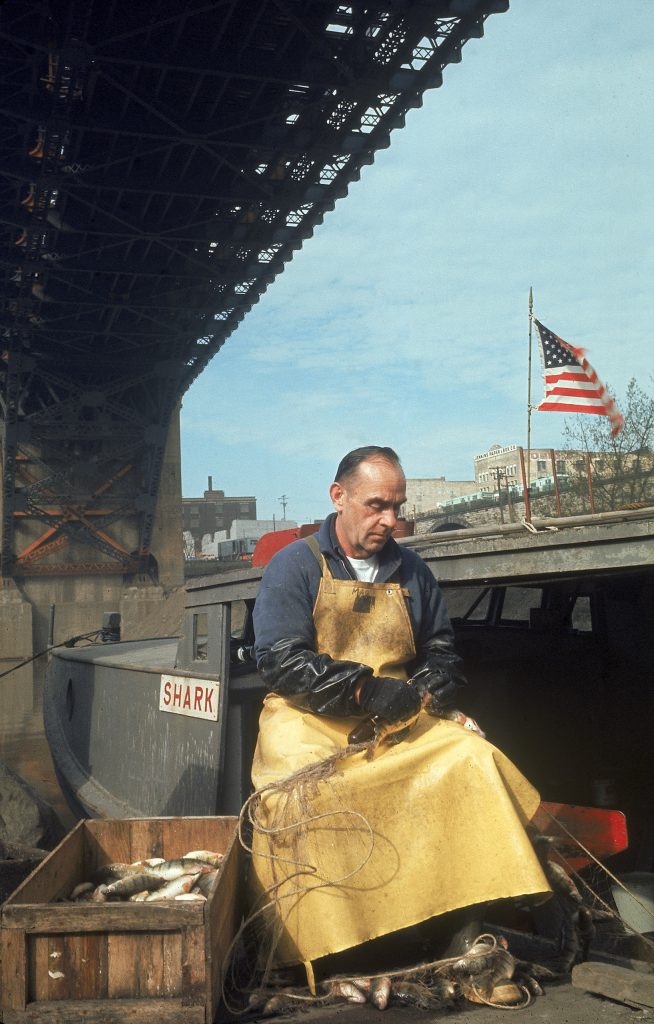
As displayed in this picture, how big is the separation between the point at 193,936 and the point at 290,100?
70.9 ft

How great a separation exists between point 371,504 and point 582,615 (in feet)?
17.5

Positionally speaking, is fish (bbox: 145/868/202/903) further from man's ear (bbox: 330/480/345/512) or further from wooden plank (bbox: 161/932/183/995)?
man's ear (bbox: 330/480/345/512)

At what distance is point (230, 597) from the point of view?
5910mm

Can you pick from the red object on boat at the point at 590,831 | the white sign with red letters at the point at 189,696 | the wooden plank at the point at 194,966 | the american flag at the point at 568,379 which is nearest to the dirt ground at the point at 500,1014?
the wooden plank at the point at 194,966

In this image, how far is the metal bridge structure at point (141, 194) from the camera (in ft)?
62.6

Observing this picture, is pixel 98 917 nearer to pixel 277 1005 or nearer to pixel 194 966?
pixel 194 966

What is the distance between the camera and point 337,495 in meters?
4.15

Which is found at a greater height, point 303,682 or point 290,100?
point 290,100

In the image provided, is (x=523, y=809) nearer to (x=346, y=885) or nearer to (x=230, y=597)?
(x=346, y=885)

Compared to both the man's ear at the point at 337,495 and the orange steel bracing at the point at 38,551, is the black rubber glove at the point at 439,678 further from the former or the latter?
the orange steel bracing at the point at 38,551

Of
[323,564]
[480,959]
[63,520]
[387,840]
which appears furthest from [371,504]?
[63,520]

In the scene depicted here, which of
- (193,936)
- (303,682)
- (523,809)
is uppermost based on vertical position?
(303,682)

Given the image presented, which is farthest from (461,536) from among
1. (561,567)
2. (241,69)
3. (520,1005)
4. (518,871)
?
(241,69)

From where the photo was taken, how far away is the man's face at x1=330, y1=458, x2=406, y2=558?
4.01 meters
